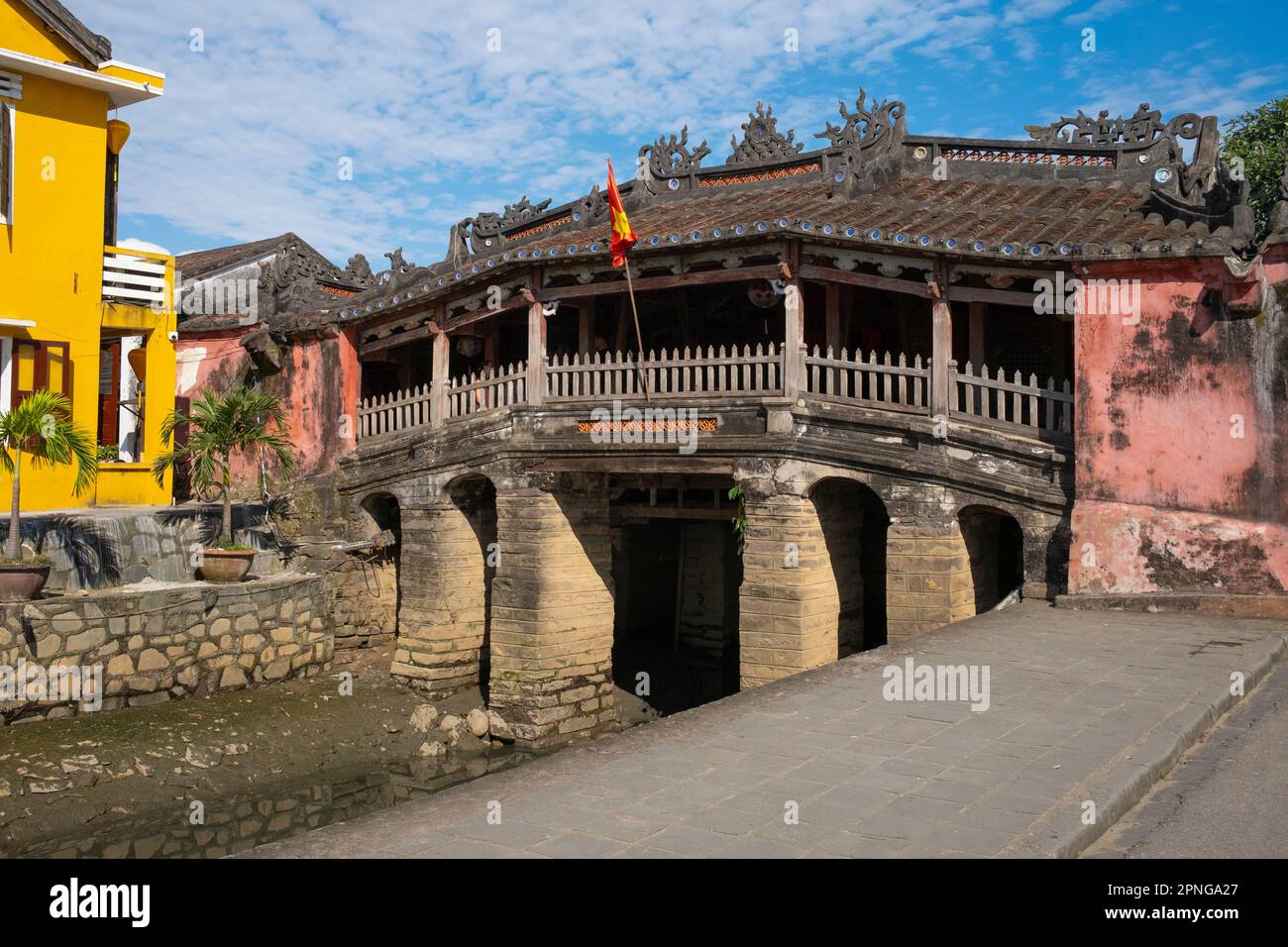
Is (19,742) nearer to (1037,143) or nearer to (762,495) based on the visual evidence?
(762,495)

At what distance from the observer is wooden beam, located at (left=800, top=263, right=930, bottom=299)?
1283 centimetres

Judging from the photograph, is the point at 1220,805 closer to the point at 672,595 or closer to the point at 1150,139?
the point at 1150,139

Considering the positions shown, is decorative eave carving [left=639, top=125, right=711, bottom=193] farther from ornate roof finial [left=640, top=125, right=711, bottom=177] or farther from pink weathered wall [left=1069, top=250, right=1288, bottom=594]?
pink weathered wall [left=1069, top=250, right=1288, bottom=594]

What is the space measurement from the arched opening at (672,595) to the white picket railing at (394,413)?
3.56 metres

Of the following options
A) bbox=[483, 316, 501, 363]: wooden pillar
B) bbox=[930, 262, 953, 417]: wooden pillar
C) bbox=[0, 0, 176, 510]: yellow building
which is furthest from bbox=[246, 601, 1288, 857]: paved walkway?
bbox=[0, 0, 176, 510]: yellow building

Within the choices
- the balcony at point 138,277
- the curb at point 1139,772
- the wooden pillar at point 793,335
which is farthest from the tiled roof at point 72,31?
the curb at point 1139,772

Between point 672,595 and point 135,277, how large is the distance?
11.2 m

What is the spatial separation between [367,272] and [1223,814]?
20539 mm

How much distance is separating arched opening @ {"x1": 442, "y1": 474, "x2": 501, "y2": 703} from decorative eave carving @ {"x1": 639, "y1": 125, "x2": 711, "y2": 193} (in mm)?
6046

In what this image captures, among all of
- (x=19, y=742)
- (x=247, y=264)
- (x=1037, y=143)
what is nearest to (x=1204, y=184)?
(x=1037, y=143)

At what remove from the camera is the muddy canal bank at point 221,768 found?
10.7 metres

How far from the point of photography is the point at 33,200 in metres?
16.2

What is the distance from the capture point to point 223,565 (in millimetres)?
14875

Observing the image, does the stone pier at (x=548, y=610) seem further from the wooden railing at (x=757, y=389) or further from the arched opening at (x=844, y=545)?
the arched opening at (x=844, y=545)
